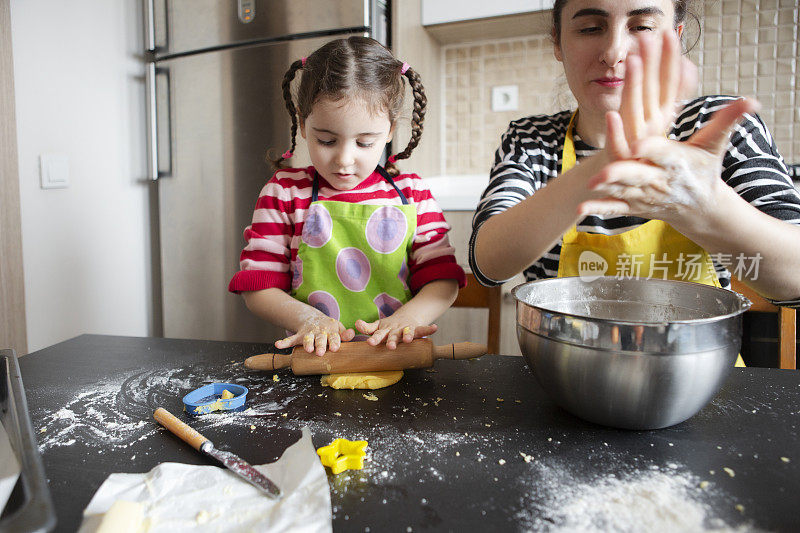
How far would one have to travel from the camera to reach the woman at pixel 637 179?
0.58 m

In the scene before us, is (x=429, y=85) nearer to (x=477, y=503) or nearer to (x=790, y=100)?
(x=790, y=100)

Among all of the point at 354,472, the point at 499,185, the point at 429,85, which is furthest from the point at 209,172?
the point at 354,472

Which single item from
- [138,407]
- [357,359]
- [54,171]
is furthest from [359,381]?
[54,171]

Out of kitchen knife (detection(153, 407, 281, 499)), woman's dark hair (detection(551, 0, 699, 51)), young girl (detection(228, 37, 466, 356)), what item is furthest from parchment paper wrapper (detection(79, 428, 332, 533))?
woman's dark hair (detection(551, 0, 699, 51))

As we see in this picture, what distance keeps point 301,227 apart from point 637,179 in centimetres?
75

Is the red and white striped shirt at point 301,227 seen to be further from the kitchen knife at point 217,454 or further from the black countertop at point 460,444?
the kitchen knife at point 217,454

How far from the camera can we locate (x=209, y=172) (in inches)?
86.0

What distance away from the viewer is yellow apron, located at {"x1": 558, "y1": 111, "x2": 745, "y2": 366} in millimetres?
991

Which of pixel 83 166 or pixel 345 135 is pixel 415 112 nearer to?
pixel 345 135

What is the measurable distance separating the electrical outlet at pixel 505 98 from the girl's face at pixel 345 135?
1.48m

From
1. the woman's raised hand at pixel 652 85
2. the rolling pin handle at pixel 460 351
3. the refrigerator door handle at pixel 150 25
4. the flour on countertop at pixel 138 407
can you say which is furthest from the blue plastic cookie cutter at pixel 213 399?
Result: the refrigerator door handle at pixel 150 25

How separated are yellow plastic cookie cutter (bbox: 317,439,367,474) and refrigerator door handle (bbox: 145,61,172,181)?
77.3 inches

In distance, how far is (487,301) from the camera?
1.22m

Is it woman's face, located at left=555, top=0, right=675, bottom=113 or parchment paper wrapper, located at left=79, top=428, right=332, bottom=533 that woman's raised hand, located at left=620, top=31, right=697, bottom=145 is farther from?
parchment paper wrapper, located at left=79, top=428, right=332, bottom=533
